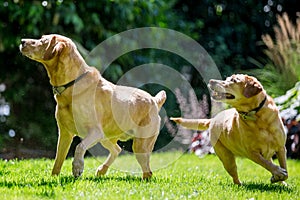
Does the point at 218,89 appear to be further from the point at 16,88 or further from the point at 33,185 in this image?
the point at 16,88

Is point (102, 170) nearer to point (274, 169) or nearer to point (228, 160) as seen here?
point (228, 160)

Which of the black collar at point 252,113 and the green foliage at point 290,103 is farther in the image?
the green foliage at point 290,103

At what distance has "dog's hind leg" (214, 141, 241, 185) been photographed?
5961 millimetres

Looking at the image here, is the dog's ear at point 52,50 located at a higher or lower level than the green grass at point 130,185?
higher

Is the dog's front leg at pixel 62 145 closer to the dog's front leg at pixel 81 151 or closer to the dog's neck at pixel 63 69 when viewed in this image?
the dog's front leg at pixel 81 151

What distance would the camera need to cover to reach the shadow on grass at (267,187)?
215 inches

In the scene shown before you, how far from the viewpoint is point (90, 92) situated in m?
5.54

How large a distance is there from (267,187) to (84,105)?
1.76 m

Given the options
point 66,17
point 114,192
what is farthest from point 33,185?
point 66,17

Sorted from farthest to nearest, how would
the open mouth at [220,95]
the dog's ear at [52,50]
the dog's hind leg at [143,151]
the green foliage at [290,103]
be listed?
the green foliage at [290,103] < the dog's hind leg at [143,151] < the open mouth at [220,95] < the dog's ear at [52,50]

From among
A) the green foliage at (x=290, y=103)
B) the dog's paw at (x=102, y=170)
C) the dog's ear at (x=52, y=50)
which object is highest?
the dog's ear at (x=52, y=50)

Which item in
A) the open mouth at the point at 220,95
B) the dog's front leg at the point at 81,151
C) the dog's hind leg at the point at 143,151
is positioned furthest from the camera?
the dog's hind leg at the point at 143,151

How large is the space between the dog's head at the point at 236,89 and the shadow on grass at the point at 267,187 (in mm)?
765

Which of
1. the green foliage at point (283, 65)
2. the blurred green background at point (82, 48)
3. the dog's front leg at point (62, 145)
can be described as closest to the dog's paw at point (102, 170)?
the dog's front leg at point (62, 145)
